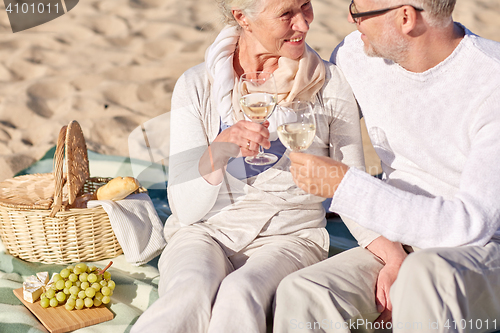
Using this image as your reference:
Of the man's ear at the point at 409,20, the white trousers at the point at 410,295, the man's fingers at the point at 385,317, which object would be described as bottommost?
the man's fingers at the point at 385,317

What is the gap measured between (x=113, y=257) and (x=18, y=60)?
4.46 metres

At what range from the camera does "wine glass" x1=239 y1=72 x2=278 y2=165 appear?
1778mm

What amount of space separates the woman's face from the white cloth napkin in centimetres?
113

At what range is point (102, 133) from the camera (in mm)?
4727

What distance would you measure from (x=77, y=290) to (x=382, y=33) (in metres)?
1.59

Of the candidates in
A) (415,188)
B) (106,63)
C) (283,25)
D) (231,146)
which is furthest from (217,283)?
(106,63)

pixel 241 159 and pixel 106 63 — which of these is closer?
pixel 241 159

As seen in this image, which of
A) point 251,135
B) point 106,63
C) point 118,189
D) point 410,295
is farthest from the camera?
point 106,63

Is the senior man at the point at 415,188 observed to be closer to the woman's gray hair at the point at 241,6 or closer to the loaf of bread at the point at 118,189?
the woman's gray hair at the point at 241,6

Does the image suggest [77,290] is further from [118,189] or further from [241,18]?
[241,18]

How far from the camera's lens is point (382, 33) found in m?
1.77

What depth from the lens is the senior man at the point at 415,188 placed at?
1.49 meters

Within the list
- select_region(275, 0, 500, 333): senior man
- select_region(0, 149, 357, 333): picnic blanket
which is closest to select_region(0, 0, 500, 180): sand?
select_region(0, 149, 357, 333): picnic blanket

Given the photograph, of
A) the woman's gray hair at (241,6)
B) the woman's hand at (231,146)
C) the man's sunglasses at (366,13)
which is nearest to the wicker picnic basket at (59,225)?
the woman's hand at (231,146)
